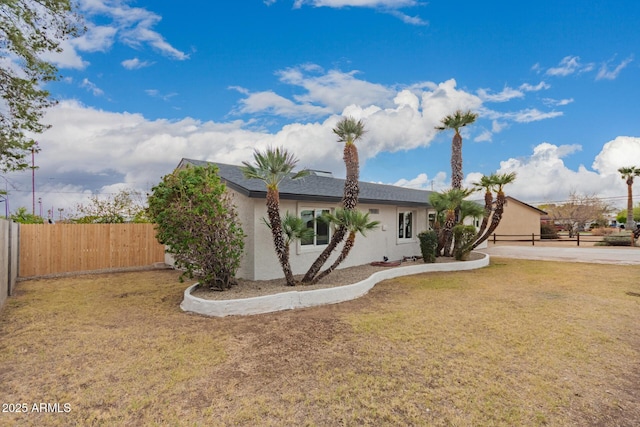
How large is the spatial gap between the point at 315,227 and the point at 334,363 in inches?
273

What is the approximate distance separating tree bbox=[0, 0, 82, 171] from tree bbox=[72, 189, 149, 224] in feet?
15.5

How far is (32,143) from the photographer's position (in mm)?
11578

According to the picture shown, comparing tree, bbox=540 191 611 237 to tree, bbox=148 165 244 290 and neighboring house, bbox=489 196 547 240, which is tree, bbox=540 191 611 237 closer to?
neighboring house, bbox=489 196 547 240

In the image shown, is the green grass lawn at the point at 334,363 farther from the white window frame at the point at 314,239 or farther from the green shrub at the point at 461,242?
the green shrub at the point at 461,242

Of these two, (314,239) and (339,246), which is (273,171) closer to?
(314,239)

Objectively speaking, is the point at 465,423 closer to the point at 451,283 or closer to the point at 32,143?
the point at 451,283

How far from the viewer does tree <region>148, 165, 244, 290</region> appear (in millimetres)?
7652

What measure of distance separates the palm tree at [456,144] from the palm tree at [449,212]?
1.13 meters

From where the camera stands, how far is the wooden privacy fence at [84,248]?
1197 centimetres

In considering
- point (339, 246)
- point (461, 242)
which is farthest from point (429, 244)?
point (339, 246)

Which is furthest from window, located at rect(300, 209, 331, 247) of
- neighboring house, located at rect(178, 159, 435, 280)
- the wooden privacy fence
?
the wooden privacy fence

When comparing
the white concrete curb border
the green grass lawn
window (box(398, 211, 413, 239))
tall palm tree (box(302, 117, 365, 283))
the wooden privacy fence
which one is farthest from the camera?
window (box(398, 211, 413, 239))

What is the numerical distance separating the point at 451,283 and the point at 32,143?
48.5 feet

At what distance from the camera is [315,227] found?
11.3 m
